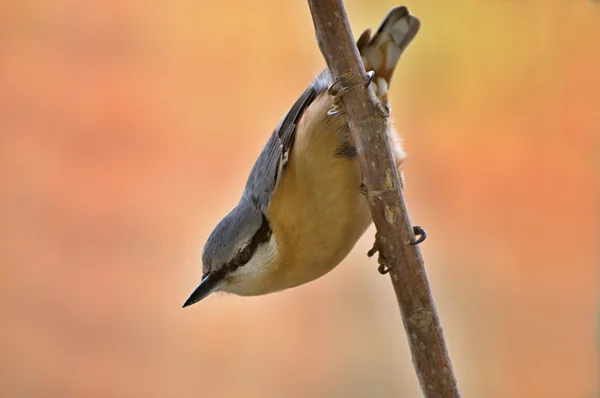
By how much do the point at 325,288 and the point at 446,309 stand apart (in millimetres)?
450

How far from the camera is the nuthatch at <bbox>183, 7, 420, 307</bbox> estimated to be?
158 cm

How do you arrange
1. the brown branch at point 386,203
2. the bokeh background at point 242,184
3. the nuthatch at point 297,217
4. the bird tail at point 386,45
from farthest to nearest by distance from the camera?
the bokeh background at point 242,184 → the bird tail at point 386,45 → the nuthatch at point 297,217 → the brown branch at point 386,203

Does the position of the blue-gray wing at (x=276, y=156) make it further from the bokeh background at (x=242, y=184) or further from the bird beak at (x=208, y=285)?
the bokeh background at (x=242, y=184)

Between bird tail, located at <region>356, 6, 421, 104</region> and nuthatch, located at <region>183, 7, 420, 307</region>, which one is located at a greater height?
bird tail, located at <region>356, 6, 421, 104</region>

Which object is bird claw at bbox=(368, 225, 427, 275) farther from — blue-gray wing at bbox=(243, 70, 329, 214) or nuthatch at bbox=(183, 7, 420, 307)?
blue-gray wing at bbox=(243, 70, 329, 214)

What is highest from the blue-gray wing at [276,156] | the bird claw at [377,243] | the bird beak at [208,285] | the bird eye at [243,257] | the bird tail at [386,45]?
the bird tail at [386,45]

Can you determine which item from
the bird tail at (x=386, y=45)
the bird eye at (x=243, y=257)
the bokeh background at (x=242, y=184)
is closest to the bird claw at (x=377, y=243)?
the bird eye at (x=243, y=257)

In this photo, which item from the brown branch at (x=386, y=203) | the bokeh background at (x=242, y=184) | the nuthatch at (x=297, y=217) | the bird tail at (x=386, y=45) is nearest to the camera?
the brown branch at (x=386, y=203)

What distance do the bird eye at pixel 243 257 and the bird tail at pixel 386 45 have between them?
50 centimetres

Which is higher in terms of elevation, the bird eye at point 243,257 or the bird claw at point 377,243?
the bird eye at point 243,257

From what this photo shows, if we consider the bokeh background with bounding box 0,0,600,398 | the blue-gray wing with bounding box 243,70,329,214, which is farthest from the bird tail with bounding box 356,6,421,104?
the bokeh background with bounding box 0,0,600,398

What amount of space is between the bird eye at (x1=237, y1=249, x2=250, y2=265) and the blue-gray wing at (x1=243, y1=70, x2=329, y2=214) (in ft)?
0.34

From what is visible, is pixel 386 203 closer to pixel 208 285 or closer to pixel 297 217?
pixel 297 217

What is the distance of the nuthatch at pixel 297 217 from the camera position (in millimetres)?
1580
